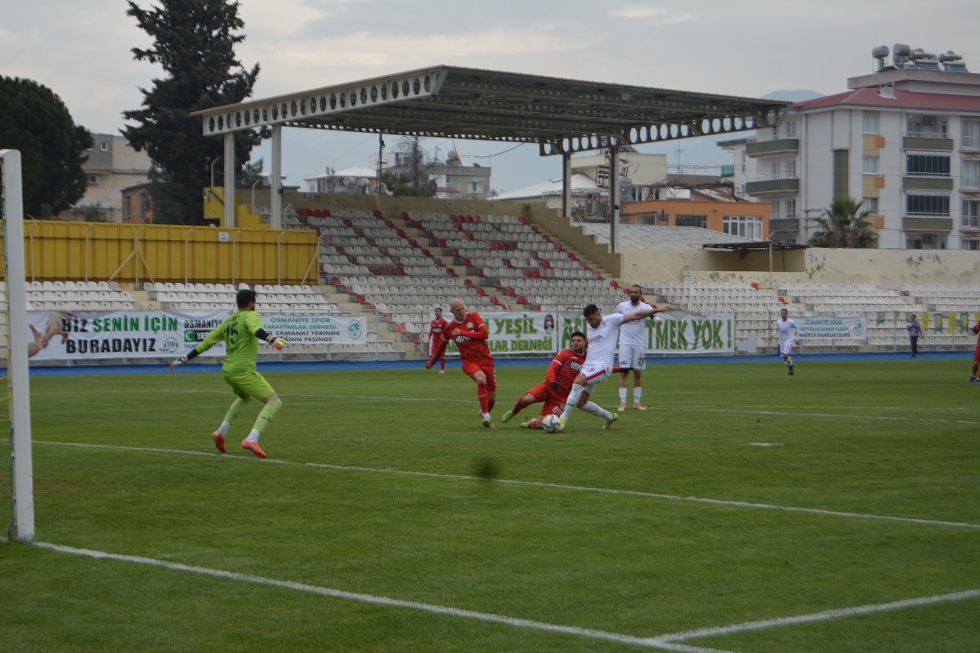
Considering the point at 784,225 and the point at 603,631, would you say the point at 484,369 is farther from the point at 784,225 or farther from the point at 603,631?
the point at 784,225

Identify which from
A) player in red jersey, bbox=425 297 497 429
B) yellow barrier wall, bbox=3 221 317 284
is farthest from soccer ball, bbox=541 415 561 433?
yellow barrier wall, bbox=3 221 317 284

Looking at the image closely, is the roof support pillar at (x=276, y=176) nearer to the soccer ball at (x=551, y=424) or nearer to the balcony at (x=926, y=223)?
the soccer ball at (x=551, y=424)

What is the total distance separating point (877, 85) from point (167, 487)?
290 feet

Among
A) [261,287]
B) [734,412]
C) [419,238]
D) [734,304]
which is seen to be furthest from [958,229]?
[734,412]

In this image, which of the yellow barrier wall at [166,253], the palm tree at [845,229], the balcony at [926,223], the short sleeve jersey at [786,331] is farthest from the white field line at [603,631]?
the balcony at [926,223]

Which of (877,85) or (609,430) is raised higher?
(877,85)

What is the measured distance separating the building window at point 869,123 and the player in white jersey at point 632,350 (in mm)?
70928

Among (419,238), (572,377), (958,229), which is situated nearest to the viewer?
(572,377)

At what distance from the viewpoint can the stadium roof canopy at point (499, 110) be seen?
135 feet

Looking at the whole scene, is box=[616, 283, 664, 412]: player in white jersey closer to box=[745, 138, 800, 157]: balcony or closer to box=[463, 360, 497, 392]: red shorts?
box=[463, 360, 497, 392]: red shorts

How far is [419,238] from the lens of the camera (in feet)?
174

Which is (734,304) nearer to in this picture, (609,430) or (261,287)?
(261,287)

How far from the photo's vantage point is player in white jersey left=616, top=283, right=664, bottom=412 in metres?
20.8

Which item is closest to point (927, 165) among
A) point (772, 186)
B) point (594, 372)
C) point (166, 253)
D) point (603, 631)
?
point (772, 186)
